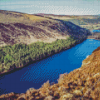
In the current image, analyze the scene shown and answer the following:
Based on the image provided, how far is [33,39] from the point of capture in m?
33.0

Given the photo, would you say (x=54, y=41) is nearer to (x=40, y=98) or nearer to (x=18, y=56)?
(x=18, y=56)

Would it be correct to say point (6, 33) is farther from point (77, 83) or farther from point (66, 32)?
point (77, 83)

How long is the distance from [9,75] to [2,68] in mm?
2060

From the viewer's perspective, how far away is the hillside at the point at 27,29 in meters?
30.9

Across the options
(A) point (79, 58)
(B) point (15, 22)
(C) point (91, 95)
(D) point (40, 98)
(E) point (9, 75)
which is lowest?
(E) point (9, 75)

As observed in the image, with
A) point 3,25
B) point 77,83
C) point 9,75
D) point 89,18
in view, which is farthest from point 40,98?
point 89,18

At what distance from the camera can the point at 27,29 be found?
3456 centimetres

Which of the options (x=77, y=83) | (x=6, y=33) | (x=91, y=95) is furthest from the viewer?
(x=6, y=33)

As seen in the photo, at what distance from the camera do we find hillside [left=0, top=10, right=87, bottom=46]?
30875 millimetres

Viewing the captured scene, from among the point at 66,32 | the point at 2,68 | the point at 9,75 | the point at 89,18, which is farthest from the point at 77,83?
the point at 89,18

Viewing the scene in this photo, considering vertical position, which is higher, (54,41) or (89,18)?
(89,18)

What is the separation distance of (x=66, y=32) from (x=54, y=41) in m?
7.00

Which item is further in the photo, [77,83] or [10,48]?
[10,48]

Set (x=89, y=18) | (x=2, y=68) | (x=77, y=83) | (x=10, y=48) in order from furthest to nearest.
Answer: (x=89, y=18), (x=10, y=48), (x=2, y=68), (x=77, y=83)
